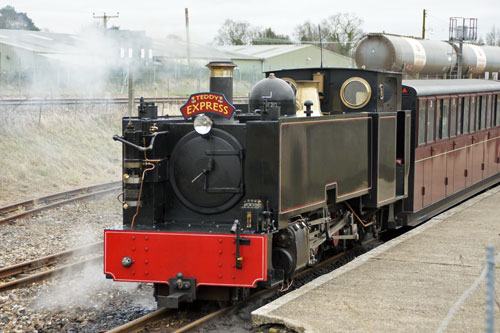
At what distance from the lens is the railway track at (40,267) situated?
7.82 m

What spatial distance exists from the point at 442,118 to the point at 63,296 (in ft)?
23.2

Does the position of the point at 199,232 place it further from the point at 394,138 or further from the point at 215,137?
the point at 394,138

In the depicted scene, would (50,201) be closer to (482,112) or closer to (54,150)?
(54,150)

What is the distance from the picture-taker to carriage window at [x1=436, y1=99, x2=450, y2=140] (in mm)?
11141

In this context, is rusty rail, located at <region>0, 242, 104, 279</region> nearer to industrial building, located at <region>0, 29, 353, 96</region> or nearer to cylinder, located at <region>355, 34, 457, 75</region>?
cylinder, located at <region>355, 34, 457, 75</region>

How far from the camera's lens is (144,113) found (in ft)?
22.5

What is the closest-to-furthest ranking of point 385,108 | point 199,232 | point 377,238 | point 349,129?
point 199,232
point 349,129
point 385,108
point 377,238

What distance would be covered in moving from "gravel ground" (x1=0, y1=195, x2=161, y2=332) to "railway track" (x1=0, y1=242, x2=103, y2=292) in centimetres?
10

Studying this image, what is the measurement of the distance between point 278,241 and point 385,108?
319 centimetres

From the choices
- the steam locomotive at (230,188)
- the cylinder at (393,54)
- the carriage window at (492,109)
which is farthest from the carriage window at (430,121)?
the carriage window at (492,109)

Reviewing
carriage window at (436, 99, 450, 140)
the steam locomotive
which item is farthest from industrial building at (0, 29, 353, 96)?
the steam locomotive

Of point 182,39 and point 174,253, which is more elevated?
point 182,39

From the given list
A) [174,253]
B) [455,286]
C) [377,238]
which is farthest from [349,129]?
[377,238]

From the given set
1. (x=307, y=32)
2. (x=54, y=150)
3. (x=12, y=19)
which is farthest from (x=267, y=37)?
(x=54, y=150)
